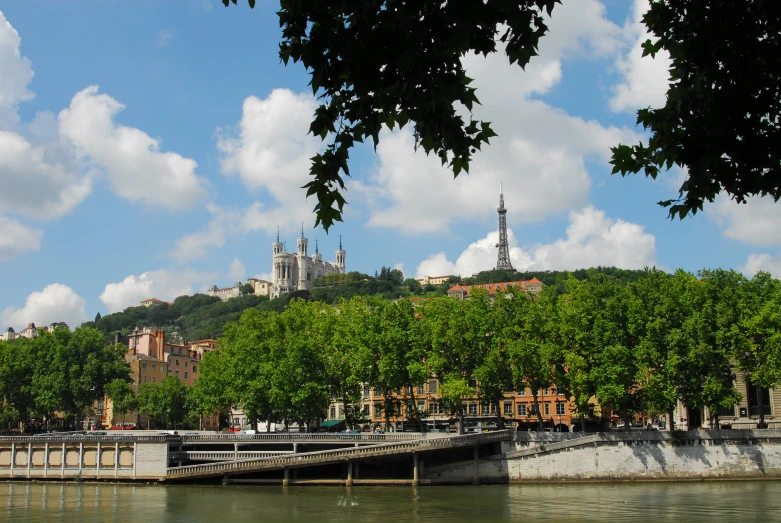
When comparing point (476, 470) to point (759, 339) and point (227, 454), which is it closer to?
point (227, 454)

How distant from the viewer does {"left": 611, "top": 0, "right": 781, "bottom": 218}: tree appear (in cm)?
899

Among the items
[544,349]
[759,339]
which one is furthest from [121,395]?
[759,339]

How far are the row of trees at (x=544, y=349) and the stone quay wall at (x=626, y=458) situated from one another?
254cm

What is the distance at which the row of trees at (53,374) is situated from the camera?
8600cm

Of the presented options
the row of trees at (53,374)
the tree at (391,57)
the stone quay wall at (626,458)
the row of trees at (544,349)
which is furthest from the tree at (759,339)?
the row of trees at (53,374)

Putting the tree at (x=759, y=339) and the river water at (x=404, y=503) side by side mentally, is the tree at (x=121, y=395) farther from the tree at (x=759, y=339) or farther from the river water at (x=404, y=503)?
the tree at (x=759, y=339)

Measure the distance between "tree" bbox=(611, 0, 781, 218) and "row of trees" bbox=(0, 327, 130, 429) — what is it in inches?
3436

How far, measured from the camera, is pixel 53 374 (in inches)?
3423

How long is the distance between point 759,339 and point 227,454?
4207cm

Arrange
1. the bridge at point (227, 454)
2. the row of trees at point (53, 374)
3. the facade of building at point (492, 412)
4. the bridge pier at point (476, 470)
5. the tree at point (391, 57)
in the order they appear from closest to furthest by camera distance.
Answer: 1. the tree at point (391, 57)
2. the bridge pier at point (476, 470)
3. the bridge at point (227, 454)
4. the facade of building at point (492, 412)
5. the row of trees at point (53, 374)

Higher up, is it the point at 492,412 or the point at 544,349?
the point at 544,349

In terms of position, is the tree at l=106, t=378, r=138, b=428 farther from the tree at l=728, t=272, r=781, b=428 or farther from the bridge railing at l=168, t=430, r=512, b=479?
the tree at l=728, t=272, r=781, b=428

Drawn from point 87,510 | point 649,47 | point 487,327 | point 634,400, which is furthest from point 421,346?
point 649,47

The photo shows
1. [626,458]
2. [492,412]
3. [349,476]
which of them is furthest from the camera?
[492,412]
